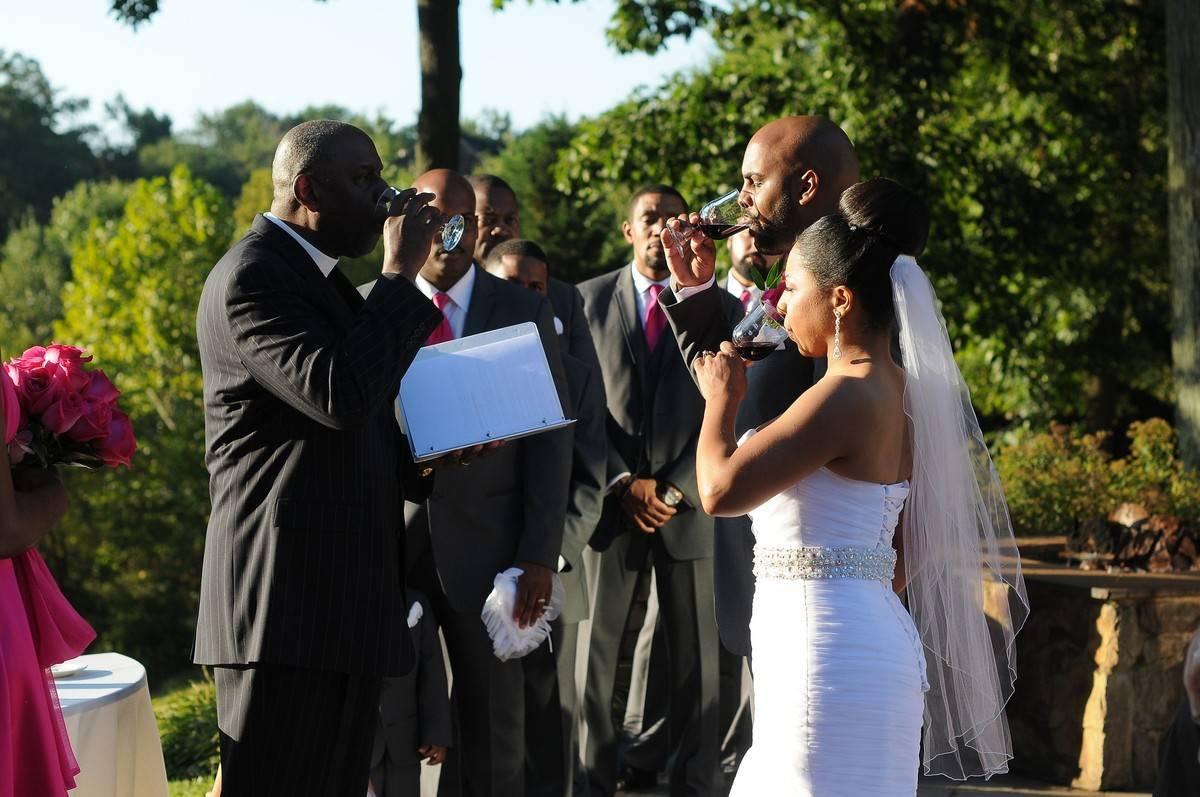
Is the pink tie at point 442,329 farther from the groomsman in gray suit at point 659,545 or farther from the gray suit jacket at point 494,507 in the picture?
the groomsman in gray suit at point 659,545

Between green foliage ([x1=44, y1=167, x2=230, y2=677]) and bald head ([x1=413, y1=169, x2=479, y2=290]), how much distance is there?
9180 mm

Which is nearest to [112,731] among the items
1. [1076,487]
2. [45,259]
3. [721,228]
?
[721,228]

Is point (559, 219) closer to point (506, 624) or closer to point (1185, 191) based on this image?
point (1185, 191)

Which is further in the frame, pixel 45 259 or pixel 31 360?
pixel 45 259

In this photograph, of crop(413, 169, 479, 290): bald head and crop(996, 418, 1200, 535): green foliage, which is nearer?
crop(413, 169, 479, 290): bald head

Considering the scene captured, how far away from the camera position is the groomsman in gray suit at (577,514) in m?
5.44

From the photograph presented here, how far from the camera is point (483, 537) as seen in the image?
491 centimetres

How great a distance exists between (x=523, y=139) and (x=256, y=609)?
26260 mm

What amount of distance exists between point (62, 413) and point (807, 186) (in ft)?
6.84

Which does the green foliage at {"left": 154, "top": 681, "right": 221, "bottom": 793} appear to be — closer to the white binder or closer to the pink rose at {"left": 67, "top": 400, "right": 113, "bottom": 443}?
the white binder

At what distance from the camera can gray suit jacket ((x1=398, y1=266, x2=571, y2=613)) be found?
4828 mm

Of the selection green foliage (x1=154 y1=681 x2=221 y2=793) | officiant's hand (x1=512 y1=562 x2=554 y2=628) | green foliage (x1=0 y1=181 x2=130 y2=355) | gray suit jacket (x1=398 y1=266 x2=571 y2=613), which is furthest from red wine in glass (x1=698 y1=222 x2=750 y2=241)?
green foliage (x1=0 y1=181 x2=130 y2=355)

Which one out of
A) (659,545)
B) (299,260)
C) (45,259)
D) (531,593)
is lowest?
(531,593)

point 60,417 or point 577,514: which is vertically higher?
point 60,417
